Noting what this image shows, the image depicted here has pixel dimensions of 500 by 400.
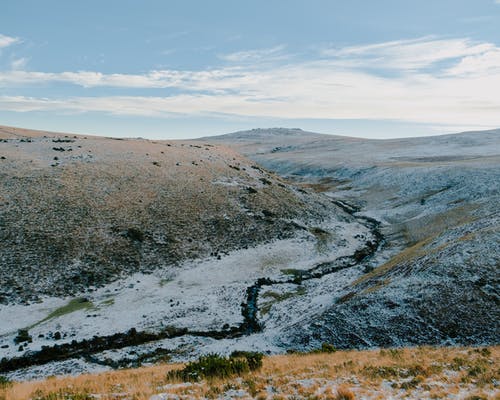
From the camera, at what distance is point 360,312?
28.6 m

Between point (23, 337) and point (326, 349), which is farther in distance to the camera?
point (23, 337)

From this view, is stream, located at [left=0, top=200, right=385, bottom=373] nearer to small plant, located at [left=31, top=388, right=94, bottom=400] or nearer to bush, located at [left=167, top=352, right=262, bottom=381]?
bush, located at [left=167, top=352, right=262, bottom=381]

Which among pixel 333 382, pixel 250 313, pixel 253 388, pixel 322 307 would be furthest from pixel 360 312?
pixel 253 388

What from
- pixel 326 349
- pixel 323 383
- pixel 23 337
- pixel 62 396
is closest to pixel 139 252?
pixel 23 337

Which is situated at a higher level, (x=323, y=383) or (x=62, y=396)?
(x=62, y=396)

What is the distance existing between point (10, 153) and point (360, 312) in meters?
66.1

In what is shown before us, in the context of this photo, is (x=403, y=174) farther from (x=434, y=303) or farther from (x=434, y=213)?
(x=434, y=303)

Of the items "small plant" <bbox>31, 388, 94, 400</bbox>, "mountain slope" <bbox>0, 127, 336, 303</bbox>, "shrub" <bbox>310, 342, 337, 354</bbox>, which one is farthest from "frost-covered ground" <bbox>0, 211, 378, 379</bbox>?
"small plant" <bbox>31, 388, 94, 400</bbox>

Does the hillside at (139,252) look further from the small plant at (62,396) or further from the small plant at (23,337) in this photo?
the small plant at (62,396)

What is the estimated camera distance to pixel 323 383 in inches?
560

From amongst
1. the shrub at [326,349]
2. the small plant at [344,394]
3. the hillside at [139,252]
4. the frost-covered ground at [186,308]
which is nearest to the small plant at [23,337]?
the hillside at [139,252]

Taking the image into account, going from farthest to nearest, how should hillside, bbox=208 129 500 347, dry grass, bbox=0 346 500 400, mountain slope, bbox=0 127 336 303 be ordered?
mountain slope, bbox=0 127 336 303
hillside, bbox=208 129 500 347
dry grass, bbox=0 346 500 400

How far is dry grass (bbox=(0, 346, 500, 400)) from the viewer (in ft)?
43.2

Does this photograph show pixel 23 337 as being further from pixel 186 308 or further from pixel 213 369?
pixel 213 369
